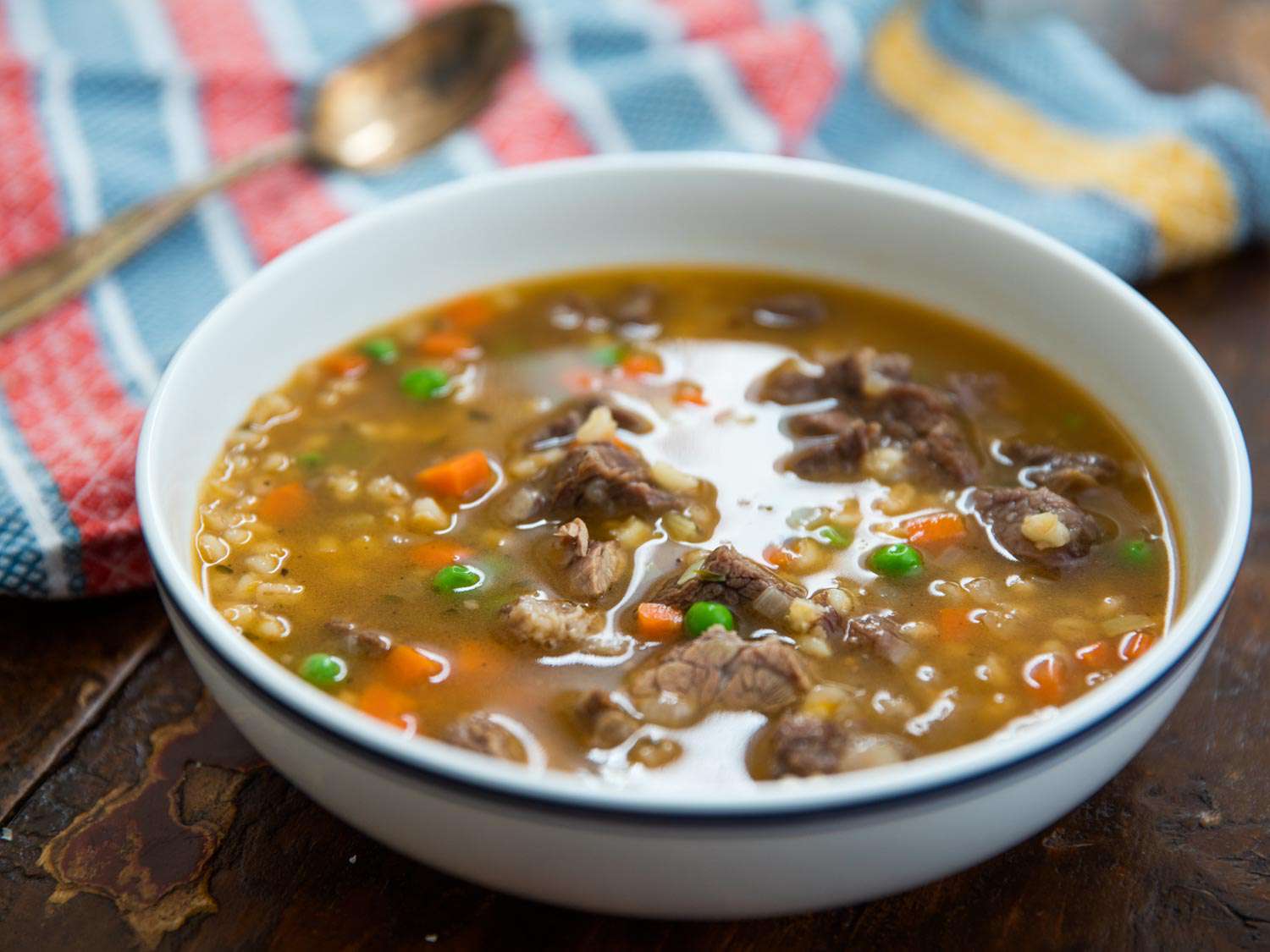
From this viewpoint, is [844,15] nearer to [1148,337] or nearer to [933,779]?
[1148,337]

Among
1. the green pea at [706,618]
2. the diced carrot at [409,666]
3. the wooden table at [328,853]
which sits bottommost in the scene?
the wooden table at [328,853]

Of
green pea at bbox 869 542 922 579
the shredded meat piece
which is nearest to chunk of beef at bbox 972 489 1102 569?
green pea at bbox 869 542 922 579

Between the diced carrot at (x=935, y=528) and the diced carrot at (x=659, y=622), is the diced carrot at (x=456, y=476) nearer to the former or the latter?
the diced carrot at (x=659, y=622)

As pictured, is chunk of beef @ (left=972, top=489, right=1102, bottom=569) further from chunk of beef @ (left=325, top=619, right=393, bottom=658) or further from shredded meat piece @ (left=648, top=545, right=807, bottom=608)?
chunk of beef @ (left=325, top=619, right=393, bottom=658)

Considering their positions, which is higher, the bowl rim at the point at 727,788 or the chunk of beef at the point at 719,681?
the bowl rim at the point at 727,788

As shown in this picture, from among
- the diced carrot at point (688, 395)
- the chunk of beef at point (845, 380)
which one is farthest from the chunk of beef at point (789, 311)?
the diced carrot at point (688, 395)
